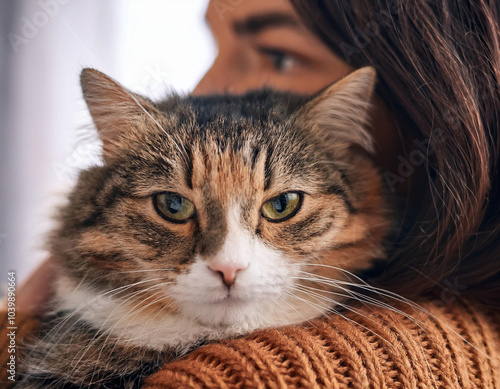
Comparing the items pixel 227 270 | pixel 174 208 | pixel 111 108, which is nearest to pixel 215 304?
pixel 227 270

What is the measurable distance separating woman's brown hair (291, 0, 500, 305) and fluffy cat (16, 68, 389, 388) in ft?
0.26

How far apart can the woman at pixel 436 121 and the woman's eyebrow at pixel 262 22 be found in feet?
0.65

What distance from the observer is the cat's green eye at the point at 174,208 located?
85 centimetres

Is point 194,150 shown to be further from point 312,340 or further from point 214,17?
point 214,17

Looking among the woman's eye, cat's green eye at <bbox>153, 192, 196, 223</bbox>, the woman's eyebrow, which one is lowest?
cat's green eye at <bbox>153, 192, 196, 223</bbox>

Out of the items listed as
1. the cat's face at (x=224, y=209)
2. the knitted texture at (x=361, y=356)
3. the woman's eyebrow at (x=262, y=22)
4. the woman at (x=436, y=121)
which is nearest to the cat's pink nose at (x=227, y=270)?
the cat's face at (x=224, y=209)

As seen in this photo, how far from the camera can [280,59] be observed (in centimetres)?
134

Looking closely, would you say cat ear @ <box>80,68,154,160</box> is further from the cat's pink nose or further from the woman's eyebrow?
the woman's eyebrow

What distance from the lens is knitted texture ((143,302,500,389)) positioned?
68 cm

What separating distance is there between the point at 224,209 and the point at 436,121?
0.45 metres

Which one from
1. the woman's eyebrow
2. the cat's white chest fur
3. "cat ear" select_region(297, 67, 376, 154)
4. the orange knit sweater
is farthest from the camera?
the woman's eyebrow

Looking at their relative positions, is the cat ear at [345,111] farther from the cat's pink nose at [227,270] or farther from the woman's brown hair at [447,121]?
the cat's pink nose at [227,270]

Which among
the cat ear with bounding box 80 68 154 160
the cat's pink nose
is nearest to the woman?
the cat's pink nose

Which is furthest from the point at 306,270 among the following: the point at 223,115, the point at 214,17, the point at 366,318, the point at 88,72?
the point at 214,17
